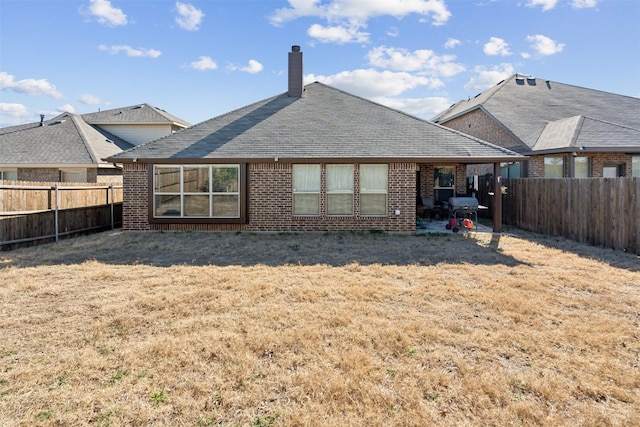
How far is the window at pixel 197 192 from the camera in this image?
11.6 metres

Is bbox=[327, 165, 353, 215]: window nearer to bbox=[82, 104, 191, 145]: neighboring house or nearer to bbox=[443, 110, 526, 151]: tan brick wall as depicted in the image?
bbox=[443, 110, 526, 151]: tan brick wall

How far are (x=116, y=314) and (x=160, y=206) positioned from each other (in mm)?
7470

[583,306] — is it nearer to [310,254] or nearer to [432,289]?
[432,289]

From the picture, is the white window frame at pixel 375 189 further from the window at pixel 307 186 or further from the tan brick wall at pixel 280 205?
the window at pixel 307 186

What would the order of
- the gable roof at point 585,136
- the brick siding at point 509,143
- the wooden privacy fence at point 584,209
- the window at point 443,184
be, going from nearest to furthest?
the wooden privacy fence at point 584,209
the gable roof at point 585,136
the brick siding at point 509,143
the window at point 443,184

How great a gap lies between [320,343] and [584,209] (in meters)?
9.55

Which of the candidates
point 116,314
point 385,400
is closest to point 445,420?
point 385,400

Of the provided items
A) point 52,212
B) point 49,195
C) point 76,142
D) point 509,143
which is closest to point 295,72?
point 49,195

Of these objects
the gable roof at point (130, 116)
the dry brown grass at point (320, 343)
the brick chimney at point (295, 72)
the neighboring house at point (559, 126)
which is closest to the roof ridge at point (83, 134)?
the gable roof at point (130, 116)

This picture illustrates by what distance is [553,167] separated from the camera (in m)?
14.9

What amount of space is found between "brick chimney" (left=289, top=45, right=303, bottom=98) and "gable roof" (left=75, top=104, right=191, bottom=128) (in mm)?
9639

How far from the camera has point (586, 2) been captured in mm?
12570

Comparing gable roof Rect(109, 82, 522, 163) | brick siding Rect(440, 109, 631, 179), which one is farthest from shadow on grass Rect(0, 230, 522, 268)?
brick siding Rect(440, 109, 631, 179)

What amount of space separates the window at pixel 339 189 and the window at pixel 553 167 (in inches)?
352
